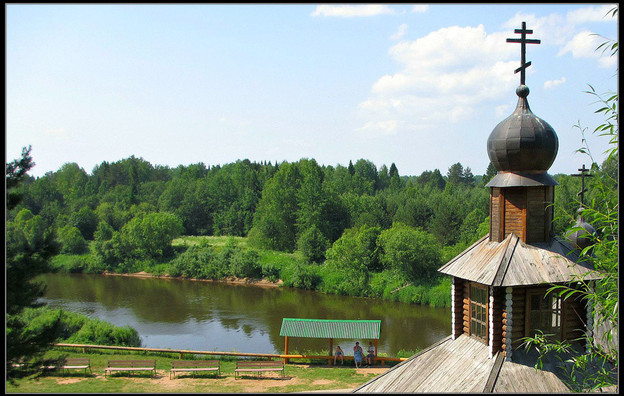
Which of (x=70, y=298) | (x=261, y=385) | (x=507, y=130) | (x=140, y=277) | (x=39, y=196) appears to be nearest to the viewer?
(x=507, y=130)

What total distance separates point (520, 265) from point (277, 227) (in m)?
35.3

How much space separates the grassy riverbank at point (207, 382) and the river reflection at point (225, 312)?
4.55 m

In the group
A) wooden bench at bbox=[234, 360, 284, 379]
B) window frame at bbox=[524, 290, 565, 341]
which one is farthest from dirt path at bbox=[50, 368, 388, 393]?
window frame at bbox=[524, 290, 565, 341]

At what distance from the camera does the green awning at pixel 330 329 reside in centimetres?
1681

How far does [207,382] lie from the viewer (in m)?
14.9

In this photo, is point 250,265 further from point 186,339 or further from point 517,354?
point 517,354

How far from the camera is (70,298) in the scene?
31.0m

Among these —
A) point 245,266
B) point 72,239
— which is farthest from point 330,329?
point 72,239

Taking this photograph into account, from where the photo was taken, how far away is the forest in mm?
32031

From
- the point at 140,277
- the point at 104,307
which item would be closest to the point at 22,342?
the point at 104,307

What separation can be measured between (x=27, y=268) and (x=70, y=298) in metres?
25.7

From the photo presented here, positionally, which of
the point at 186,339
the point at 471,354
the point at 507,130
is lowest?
the point at 186,339

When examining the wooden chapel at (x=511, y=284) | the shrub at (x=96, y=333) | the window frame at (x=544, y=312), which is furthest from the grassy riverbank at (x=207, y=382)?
the window frame at (x=544, y=312)

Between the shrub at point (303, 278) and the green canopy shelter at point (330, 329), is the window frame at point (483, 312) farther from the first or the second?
the shrub at point (303, 278)
